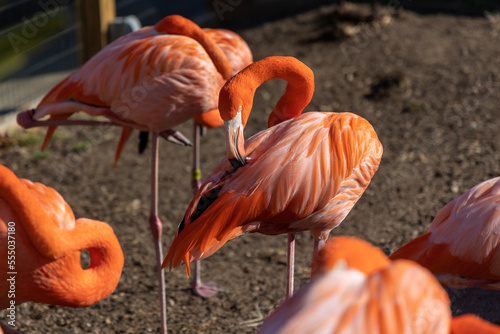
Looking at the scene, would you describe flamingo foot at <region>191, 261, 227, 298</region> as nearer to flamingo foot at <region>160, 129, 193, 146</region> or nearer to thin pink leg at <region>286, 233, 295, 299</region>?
flamingo foot at <region>160, 129, 193, 146</region>

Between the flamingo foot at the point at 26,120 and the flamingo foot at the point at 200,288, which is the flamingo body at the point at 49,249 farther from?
the flamingo foot at the point at 200,288

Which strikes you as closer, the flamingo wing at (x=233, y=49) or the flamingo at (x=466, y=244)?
the flamingo at (x=466, y=244)

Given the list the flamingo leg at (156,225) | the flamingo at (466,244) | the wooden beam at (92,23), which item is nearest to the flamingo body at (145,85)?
the flamingo leg at (156,225)

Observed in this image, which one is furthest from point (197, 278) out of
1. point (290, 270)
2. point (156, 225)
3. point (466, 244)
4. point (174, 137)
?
point (466, 244)

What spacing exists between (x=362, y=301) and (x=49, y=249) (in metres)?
1.46

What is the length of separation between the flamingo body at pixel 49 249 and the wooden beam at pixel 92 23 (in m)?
3.64

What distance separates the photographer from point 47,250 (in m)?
2.39

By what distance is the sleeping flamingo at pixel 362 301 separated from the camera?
4.30 ft

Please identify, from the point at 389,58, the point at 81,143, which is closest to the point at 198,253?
the point at 81,143

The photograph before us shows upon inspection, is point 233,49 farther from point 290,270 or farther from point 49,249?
point 49,249

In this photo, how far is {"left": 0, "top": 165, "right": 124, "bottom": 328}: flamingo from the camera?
2.38m

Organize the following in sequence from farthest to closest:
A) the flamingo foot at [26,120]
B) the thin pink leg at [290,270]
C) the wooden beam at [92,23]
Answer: the wooden beam at [92,23]
the flamingo foot at [26,120]
the thin pink leg at [290,270]

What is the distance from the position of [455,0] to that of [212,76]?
586cm

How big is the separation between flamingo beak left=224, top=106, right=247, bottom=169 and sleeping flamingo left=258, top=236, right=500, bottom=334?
3.17 ft
